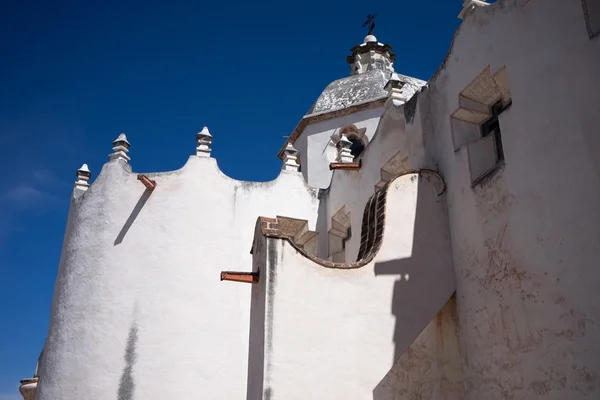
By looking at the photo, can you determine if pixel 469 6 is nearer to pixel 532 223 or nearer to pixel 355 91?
pixel 532 223

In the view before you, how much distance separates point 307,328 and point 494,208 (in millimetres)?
2613

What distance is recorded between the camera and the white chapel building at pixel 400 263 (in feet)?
18.0

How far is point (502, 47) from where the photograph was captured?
6.66 meters

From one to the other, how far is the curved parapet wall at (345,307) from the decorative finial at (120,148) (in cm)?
585

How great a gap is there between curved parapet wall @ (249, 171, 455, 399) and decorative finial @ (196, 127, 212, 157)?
5.23 metres

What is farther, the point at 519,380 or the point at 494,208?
the point at 494,208

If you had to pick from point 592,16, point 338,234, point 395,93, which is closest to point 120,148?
point 338,234

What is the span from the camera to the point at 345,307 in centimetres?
649

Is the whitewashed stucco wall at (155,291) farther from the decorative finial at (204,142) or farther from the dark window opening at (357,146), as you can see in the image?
the dark window opening at (357,146)

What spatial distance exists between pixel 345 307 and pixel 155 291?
5.08 m

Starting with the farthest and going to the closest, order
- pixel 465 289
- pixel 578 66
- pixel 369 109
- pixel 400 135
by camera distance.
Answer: pixel 369 109 < pixel 400 135 < pixel 465 289 < pixel 578 66

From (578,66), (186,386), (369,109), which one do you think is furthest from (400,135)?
(369,109)

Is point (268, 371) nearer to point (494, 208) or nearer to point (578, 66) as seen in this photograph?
point (494, 208)

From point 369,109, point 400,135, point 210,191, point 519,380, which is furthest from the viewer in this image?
point 369,109
